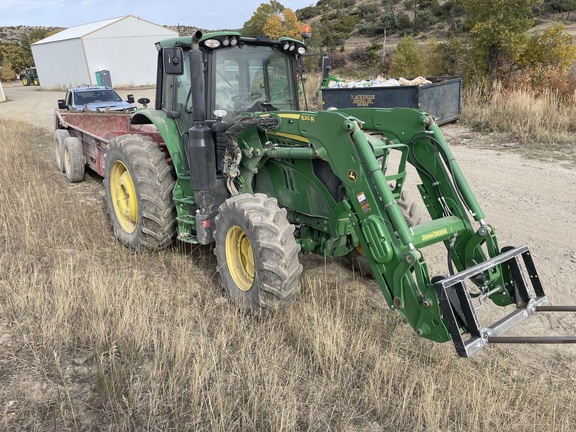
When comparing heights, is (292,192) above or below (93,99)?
below

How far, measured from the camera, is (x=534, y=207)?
6.38 metres

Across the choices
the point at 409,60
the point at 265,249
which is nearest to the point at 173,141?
the point at 265,249

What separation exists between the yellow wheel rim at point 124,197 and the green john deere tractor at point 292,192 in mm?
47

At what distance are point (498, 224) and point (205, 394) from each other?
4.48 meters

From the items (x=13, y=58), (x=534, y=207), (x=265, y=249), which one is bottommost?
(x=534, y=207)

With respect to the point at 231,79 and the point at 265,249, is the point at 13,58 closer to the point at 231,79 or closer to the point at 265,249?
the point at 231,79

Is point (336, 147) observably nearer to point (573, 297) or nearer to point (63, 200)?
point (573, 297)

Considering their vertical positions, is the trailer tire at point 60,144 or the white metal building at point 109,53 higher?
the white metal building at point 109,53

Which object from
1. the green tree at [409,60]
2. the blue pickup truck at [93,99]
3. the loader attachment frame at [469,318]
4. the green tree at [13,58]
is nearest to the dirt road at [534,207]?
the loader attachment frame at [469,318]

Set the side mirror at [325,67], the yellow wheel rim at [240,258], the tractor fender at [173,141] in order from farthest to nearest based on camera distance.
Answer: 1. the side mirror at [325,67]
2. the tractor fender at [173,141]
3. the yellow wheel rim at [240,258]

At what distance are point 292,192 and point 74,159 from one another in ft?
18.8

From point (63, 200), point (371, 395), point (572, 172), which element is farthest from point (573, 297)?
point (63, 200)

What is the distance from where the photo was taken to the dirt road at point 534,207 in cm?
452

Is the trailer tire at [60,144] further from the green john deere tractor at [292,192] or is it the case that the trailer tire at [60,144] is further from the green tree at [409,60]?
the green tree at [409,60]
